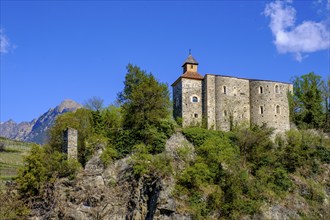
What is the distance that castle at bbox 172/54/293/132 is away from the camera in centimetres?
4991

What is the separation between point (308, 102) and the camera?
56719 millimetres

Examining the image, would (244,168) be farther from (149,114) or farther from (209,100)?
(149,114)

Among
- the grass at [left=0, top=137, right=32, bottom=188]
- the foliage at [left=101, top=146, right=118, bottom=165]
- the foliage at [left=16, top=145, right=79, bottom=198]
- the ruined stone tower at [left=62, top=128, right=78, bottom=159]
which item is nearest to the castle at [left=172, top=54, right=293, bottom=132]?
the foliage at [left=101, top=146, right=118, bottom=165]

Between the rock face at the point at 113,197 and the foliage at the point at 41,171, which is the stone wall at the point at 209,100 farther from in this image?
the foliage at the point at 41,171

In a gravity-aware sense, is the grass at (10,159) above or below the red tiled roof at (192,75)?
below

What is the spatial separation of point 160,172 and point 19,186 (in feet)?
39.8

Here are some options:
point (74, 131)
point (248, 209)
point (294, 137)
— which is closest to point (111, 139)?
point (74, 131)

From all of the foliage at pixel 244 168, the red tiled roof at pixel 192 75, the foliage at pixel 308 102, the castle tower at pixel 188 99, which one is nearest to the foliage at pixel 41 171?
the foliage at pixel 244 168

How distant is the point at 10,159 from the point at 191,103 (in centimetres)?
4084

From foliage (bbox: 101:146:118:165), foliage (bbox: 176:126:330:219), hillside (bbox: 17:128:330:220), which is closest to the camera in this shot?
hillside (bbox: 17:128:330:220)

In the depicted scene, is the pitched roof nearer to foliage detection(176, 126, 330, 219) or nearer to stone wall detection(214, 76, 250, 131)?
stone wall detection(214, 76, 250, 131)

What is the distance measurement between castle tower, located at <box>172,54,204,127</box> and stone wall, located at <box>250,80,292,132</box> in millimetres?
5782

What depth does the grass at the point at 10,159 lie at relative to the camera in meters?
65.5

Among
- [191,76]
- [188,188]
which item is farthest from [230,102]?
[188,188]
